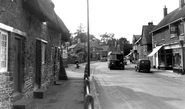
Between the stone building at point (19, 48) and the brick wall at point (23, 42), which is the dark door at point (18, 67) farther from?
the brick wall at point (23, 42)

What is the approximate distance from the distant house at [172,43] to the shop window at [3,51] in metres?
19.7

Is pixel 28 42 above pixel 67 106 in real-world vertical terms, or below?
above

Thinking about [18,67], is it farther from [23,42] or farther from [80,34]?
[80,34]

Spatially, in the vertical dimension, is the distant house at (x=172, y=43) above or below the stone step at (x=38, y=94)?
above

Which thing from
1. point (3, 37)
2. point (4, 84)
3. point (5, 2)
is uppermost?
point (5, 2)

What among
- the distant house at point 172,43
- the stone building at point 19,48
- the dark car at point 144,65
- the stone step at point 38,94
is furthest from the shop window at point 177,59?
the stone step at point 38,94

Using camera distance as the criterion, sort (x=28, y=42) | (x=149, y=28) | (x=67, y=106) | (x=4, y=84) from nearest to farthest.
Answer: (x=4, y=84) → (x=67, y=106) → (x=28, y=42) → (x=149, y=28)

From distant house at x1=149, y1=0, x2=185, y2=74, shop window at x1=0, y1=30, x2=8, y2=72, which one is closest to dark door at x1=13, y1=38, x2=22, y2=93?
shop window at x1=0, y1=30, x2=8, y2=72

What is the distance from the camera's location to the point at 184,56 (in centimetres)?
2162

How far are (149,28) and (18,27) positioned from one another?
3740 centimetres

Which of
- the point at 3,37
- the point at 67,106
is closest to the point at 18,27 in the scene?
the point at 3,37

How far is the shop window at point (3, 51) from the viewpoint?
5.89 meters

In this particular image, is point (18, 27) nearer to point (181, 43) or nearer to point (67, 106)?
point (67, 106)

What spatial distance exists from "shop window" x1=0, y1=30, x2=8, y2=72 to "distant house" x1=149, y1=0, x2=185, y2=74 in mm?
19671
